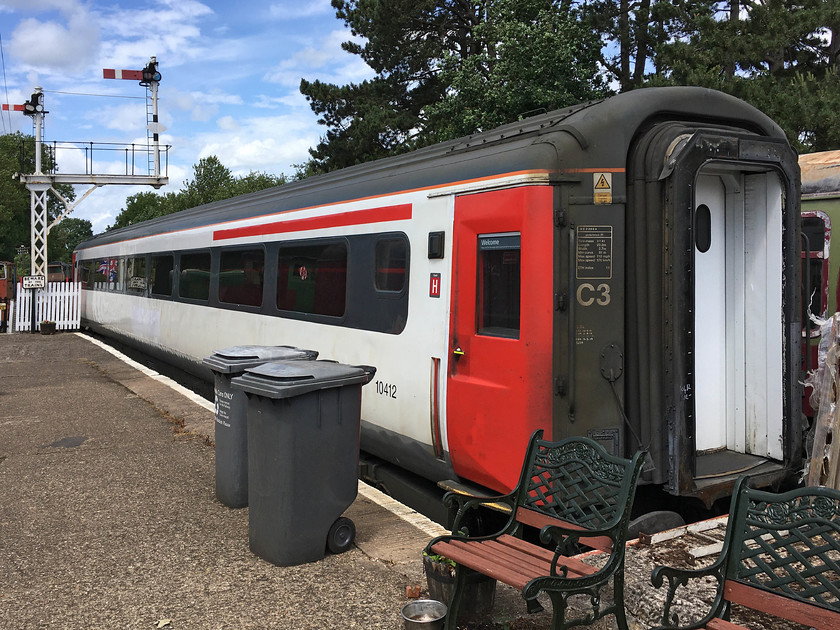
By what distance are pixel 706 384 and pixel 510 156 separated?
212 cm

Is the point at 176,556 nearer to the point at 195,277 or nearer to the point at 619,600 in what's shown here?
the point at 619,600

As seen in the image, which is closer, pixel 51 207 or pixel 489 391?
pixel 489 391

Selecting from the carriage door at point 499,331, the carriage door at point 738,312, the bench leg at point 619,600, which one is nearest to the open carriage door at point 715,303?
the carriage door at point 738,312

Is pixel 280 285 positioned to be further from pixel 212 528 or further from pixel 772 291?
pixel 772 291

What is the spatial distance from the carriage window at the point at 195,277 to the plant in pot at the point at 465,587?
832cm

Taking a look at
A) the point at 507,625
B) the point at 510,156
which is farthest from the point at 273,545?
the point at 510,156

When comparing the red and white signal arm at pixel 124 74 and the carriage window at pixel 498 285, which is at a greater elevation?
the red and white signal arm at pixel 124 74

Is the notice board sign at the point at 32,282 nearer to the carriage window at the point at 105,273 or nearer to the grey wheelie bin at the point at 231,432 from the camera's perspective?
the carriage window at the point at 105,273

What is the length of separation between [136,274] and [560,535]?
14.8 metres

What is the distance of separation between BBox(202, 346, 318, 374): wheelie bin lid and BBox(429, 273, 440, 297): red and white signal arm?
1.09 metres

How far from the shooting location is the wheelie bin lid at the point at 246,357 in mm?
5688

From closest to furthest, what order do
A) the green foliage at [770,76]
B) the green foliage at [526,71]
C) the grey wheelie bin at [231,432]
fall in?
the grey wheelie bin at [231,432] → the green foliage at [770,76] → the green foliage at [526,71]

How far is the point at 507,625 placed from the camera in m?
3.65

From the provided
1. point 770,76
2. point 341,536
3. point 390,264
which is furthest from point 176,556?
point 770,76
